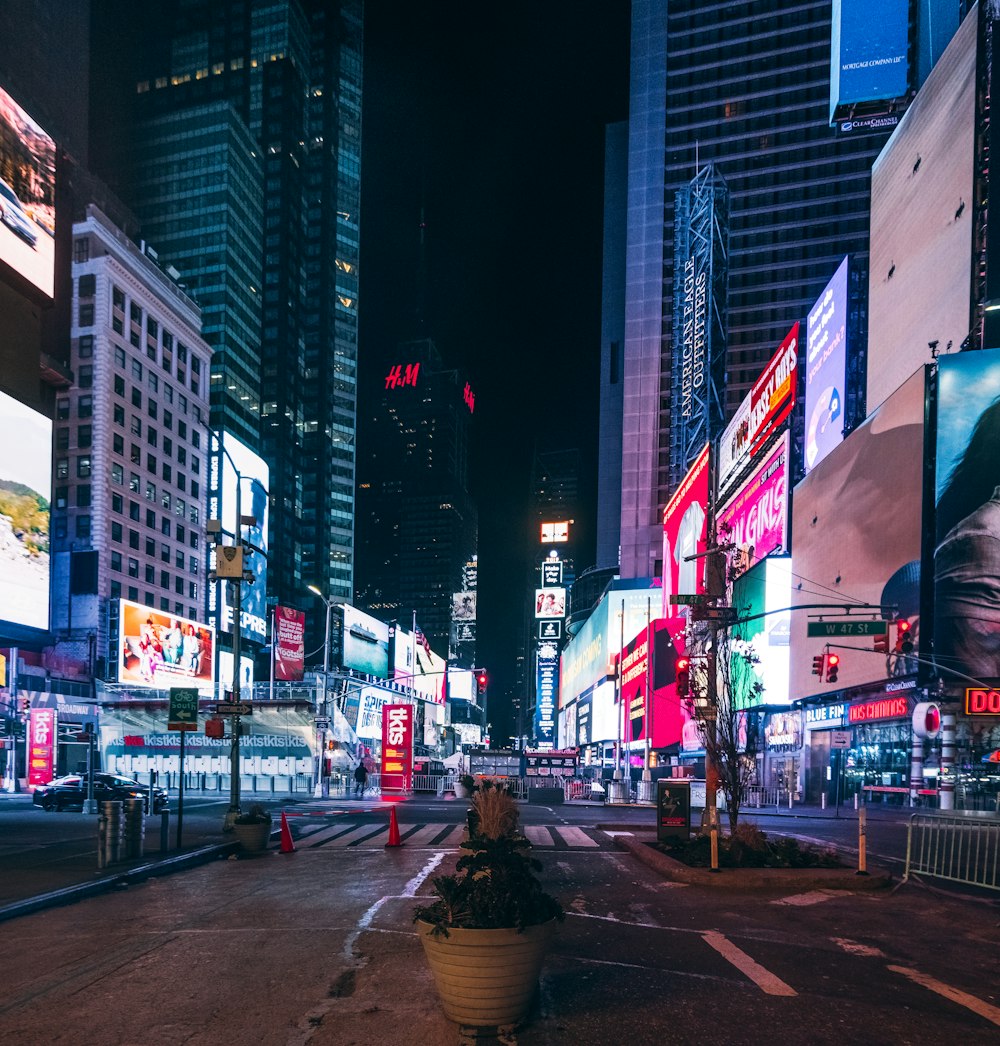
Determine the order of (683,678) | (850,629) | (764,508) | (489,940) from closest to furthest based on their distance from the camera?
(489,940)
(683,678)
(850,629)
(764,508)

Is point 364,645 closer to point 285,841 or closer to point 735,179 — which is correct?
point 285,841

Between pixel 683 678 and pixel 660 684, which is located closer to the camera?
pixel 683 678

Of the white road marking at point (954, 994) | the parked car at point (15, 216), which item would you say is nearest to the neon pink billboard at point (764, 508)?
the parked car at point (15, 216)

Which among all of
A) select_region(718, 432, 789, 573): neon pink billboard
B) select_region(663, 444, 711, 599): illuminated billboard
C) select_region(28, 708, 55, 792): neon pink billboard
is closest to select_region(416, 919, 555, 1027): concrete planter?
select_region(28, 708, 55, 792): neon pink billboard

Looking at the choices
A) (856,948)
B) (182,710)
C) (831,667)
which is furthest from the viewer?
(831,667)

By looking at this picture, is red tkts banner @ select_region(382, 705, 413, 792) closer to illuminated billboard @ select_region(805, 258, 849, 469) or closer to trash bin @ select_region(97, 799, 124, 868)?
trash bin @ select_region(97, 799, 124, 868)

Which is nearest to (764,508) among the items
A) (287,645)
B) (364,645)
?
(287,645)

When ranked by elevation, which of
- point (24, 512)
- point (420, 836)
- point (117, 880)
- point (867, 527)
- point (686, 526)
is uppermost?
point (686, 526)

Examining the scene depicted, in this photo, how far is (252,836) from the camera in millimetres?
19812

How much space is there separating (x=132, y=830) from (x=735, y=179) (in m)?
119

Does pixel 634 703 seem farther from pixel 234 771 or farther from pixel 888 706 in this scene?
pixel 234 771

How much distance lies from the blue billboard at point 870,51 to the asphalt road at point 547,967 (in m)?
62.1

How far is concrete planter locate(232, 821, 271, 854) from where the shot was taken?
64.8 feet

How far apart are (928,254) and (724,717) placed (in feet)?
137
